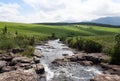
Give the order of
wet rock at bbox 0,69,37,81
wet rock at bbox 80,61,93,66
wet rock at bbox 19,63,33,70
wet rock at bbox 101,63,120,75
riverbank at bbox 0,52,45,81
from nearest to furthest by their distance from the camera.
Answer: wet rock at bbox 0,69,37,81, riverbank at bbox 0,52,45,81, wet rock at bbox 101,63,120,75, wet rock at bbox 19,63,33,70, wet rock at bbox 80,61,93,66

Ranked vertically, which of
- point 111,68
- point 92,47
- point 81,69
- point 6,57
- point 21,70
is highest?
point 21,70

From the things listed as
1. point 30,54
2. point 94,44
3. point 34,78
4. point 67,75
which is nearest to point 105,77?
point 67,75

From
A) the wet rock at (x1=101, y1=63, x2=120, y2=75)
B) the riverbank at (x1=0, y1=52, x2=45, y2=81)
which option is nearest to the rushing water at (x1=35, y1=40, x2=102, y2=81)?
the wet rock at (x1=101, y1=63, x2=120, y2=75)

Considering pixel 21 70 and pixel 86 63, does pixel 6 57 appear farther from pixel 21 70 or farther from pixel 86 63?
pixel 21 70

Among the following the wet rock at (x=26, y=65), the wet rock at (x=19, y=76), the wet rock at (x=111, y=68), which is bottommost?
the wet rock at (x=111, y=68)

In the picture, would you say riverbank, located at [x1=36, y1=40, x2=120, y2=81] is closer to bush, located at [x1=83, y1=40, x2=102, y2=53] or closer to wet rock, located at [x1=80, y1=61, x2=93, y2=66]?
wet rock, located at [x1=80, y1=61, x2=93, y2=66]

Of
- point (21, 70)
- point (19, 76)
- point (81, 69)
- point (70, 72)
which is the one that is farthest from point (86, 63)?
point (19, 76)

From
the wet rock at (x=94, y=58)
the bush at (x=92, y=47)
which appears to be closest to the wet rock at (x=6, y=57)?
the wet rock at (x=94, y=58)

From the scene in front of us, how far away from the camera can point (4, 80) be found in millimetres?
55156

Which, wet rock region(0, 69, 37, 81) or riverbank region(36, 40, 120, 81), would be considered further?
riverbank region(36, 40, 120, 81)

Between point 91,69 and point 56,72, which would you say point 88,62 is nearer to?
point 91,69

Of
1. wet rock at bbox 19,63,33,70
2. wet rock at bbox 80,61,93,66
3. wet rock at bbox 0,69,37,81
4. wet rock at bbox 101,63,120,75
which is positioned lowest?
wet rock at bbox 80,61,93,66

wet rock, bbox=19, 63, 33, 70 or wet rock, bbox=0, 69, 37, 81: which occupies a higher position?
wet rock, bbox=0, 69, 37, 81

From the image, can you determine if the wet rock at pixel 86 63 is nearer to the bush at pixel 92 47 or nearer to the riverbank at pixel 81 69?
the riverbank at pixel 81 69
